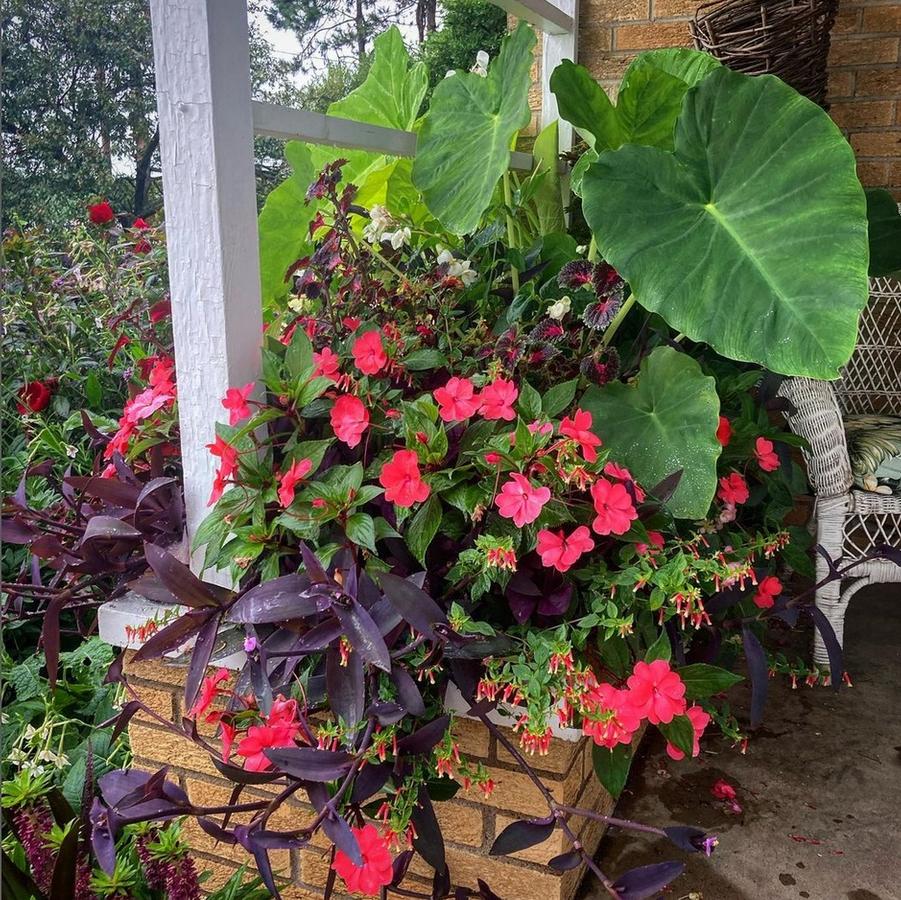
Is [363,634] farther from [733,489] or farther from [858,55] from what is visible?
[858,55]

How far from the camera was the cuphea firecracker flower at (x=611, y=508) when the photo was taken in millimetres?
860

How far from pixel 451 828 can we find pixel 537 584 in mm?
344

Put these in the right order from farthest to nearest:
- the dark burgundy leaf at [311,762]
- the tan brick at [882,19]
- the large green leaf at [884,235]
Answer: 1. the tan brick at [882,19]
2. the large green leaf at [884,235]
3. the dark burgundy leaf at [311,762]

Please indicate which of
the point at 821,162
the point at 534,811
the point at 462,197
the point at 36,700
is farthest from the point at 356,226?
the point at 534,811

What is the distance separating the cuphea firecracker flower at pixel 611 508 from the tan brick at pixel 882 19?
209 centimetres

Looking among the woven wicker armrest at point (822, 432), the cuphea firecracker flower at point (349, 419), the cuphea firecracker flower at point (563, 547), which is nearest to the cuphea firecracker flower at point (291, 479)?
the cuphea firecracker flower at point (349, 419)

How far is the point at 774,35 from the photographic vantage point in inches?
79.7

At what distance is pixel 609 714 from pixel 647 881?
0.51 feet

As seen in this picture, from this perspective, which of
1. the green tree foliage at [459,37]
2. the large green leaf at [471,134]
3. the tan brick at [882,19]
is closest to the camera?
the large green leaf at [471,134]

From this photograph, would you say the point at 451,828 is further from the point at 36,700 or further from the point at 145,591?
the point at 36,700

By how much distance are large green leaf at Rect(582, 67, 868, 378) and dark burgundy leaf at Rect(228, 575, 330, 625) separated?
539mm

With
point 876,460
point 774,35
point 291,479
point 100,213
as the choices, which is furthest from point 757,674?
point 774,35

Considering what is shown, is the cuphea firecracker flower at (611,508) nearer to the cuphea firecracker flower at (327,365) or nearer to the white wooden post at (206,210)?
the cuphea firecracker flower at (327,365)

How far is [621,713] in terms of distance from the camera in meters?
A: 0.83
